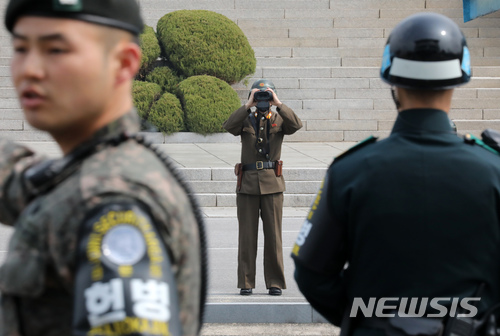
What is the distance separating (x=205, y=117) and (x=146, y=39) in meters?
2.99

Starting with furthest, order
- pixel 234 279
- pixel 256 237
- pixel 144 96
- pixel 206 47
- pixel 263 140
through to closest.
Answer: pixel 206 47
pixel 144 96
pixel 234 279
pixel 263 140
pixel 256 237

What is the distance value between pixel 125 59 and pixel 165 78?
1674 cm

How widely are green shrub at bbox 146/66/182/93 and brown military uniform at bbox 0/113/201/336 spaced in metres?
16.5

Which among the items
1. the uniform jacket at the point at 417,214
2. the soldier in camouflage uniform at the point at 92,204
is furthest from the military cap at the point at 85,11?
the uniform jacket at the point at 417,214

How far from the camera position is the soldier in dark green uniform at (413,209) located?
2105 mm

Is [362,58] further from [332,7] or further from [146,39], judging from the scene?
[146,39]

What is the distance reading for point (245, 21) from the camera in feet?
73.1

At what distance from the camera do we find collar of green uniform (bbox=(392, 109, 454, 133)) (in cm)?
226

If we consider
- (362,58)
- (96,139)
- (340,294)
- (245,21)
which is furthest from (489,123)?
(96,139)

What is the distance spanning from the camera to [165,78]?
58.6ft

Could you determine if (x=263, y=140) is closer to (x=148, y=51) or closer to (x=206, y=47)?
(x=206, y=47)

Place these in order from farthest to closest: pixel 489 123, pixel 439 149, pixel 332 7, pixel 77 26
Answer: pixel 332 7, pixel 489 123, pixel 439 149, pixel 77 26

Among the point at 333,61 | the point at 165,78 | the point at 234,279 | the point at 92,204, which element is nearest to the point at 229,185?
the point at 165,78

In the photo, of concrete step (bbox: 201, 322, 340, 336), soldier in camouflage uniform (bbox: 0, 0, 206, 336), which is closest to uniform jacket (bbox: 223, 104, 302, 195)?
concrete step (bbox: 201, 322, 340, 336)
